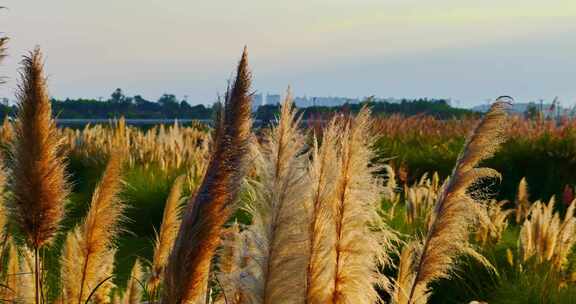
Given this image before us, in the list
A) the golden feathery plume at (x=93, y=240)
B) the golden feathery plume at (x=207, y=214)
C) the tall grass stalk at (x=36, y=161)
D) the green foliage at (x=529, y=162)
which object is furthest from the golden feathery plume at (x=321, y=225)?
the green foliage at (x=529, y=162)

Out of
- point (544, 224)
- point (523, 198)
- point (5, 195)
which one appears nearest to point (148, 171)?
point (523, 198)

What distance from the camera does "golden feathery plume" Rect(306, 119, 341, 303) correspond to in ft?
6.70

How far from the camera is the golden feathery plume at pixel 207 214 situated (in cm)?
179

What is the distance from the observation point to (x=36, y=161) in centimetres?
243

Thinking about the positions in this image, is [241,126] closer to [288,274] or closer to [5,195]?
[288,274]

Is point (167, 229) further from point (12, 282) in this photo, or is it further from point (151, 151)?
point (151, 151)

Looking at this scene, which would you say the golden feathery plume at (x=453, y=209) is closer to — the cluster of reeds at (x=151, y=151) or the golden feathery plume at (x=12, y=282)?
the golden feathery plume at (x=12, y=282)

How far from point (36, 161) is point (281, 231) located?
89cm

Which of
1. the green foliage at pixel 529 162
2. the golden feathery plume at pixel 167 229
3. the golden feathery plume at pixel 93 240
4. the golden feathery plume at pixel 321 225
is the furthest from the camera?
the green foliage at pixel 529 162

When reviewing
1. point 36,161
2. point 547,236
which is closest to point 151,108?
point 547,236

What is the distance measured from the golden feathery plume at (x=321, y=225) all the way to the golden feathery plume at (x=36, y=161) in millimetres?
834

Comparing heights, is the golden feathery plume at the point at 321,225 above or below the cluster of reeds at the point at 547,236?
above

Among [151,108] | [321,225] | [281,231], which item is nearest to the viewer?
[281,231]

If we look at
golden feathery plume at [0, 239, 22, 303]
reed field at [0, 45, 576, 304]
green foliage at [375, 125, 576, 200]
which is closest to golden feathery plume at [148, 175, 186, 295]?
reed field at [0, 45, 576, 304]
